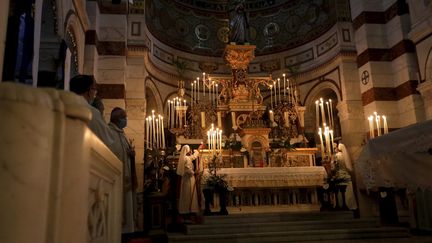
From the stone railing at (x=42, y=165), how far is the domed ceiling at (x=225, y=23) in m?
12.5

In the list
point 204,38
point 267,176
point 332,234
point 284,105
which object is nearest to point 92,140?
point 332,234

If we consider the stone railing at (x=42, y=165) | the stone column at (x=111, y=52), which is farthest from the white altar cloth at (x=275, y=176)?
the stone railing at (x=42, y=165)

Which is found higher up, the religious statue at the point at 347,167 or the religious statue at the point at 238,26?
the religious statue at the point at 238,26

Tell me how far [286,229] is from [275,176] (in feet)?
6.82

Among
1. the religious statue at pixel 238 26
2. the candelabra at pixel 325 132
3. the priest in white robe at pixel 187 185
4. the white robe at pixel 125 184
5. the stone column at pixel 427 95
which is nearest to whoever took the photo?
the white robe at pixel 125 184

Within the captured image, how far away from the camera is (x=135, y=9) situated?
11578 millimetres

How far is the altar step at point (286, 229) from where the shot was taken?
610 centimetres

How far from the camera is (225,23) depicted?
15398 mm

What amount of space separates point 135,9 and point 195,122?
4.07m

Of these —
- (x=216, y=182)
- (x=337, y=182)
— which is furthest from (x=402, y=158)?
(x=216, y=182)

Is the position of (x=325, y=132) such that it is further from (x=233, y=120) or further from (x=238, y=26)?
(x=238, y=26)

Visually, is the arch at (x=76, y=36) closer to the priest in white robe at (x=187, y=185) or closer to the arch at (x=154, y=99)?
the priest in white robe at (x=187, y=185)

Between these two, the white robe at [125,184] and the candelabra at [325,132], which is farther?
the candelabra at [325,132]

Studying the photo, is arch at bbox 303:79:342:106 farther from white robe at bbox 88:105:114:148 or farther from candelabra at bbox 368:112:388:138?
white robe at bbox 88:105:114:148
